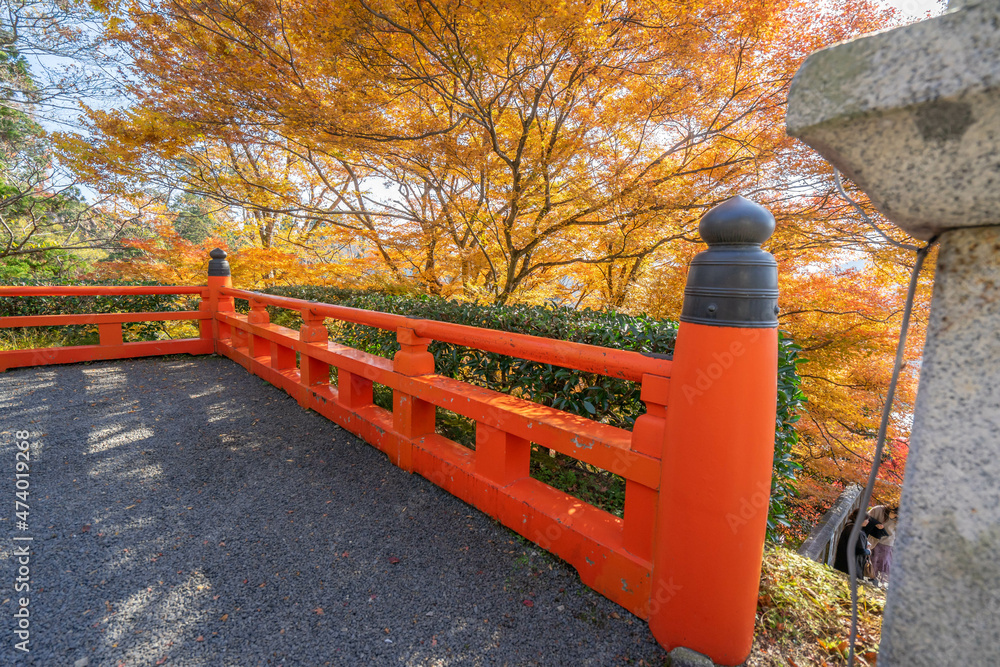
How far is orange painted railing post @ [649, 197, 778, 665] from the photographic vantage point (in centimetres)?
125

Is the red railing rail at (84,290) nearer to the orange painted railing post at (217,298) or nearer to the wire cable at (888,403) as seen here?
the orange painted railing post at (217,298)

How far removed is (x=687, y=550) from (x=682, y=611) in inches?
9.1

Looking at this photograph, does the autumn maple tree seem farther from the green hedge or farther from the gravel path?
the gravel path

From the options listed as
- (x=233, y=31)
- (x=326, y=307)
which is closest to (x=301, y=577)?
(x=326, y=307)

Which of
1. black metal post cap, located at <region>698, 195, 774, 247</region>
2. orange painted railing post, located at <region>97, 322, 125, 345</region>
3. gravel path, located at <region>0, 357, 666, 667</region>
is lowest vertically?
gravel path, located at <region>0, 357, 666, 667</region>

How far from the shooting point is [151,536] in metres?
2.05

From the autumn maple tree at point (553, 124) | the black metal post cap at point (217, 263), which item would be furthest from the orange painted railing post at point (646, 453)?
the black metal post cap at point (217, 263)

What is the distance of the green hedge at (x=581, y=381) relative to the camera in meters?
2.26

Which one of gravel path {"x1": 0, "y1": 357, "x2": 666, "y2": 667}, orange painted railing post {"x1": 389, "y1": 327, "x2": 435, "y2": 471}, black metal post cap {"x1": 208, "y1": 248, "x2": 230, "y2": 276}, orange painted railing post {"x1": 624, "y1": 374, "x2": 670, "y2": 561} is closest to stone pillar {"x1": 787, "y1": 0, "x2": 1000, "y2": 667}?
orange painted railing post {"x1": 624, "y1": 374, "x2": 670, "y2": 561}

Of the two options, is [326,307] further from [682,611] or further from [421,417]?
[682,611]

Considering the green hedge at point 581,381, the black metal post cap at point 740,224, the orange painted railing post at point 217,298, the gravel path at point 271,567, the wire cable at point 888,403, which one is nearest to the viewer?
the wire cable at point 888,403

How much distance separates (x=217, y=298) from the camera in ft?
19.3

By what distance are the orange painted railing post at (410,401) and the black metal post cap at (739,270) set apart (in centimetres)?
167

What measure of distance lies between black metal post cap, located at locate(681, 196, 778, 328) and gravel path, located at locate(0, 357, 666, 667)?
47.6 inches
